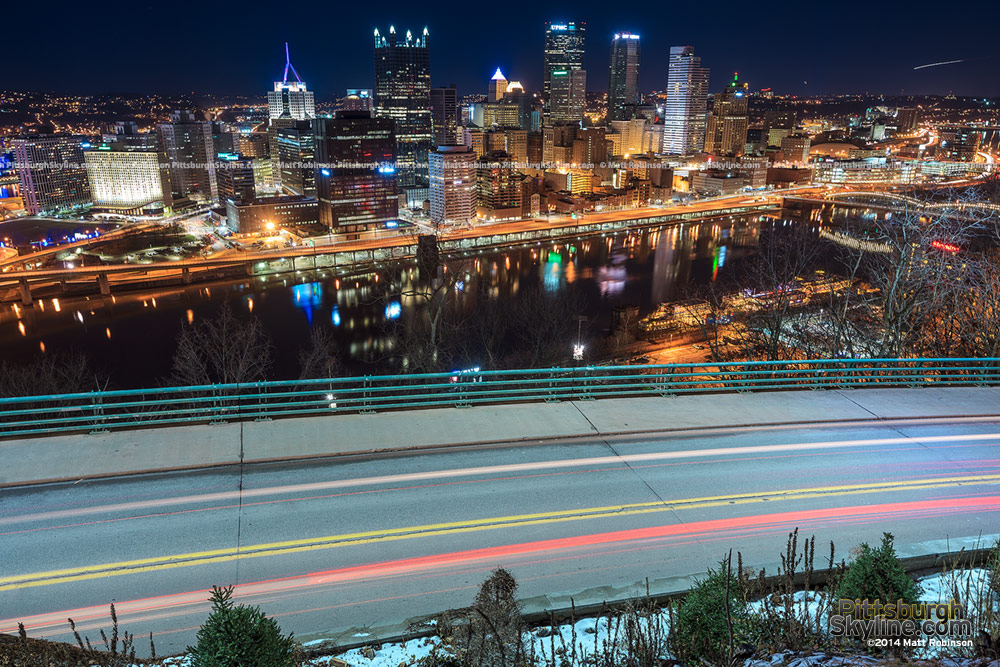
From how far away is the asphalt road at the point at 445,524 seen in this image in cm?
438

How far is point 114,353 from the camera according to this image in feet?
98.2

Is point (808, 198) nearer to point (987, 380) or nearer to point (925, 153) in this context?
point (925, 153)

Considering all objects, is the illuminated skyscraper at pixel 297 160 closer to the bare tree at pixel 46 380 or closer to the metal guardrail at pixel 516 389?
the bare tree at pixel 46 380

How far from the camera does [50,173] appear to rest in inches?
4021

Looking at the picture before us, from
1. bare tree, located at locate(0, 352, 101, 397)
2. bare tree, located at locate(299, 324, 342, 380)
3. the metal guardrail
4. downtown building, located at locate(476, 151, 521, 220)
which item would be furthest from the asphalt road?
downtown building, located at locate(476, 151, 521, 220)

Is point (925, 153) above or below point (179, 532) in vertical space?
above

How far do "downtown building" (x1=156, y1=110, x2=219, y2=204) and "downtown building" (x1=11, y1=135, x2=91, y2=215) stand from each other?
1483 cm

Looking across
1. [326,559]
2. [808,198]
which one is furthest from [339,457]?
[808,198]

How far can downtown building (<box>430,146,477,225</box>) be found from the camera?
91.1 metres

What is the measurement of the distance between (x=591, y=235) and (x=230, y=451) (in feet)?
212

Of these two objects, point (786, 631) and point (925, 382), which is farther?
point (925, 382)

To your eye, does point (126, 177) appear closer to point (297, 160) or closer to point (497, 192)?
point (297, 160)

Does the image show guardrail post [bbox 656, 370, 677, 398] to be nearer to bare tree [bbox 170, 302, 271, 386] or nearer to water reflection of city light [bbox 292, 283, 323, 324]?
bare tree [bbox 170, 302, 271, 386]

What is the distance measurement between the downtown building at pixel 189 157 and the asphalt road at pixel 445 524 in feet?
407
